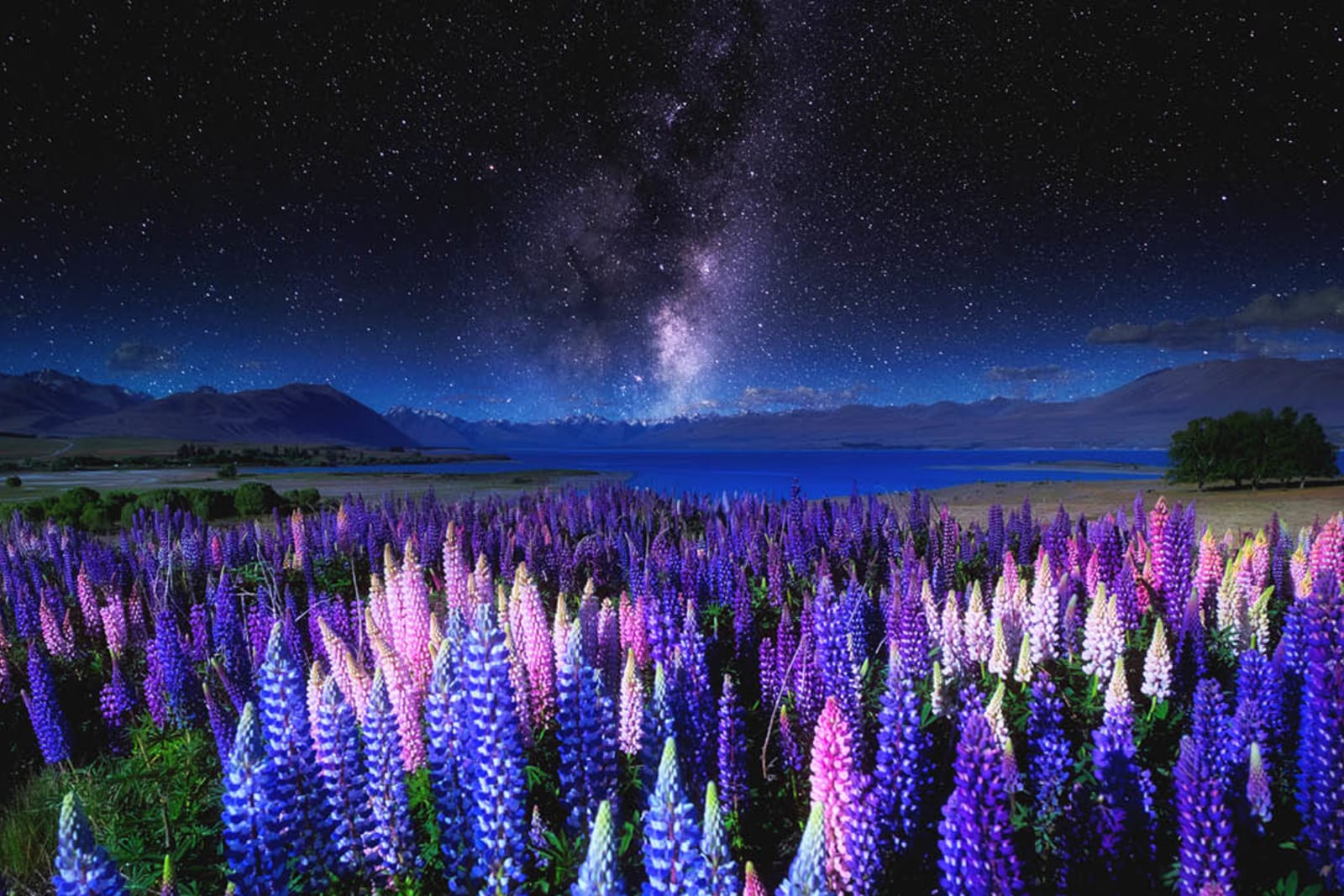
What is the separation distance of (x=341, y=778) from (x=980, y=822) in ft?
8.74

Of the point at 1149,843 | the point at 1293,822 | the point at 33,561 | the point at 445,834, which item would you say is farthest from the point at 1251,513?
the point at 33,561

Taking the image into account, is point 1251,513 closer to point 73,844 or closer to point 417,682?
point 417,682

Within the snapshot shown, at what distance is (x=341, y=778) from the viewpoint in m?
3.03

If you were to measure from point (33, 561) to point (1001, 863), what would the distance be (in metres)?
14.8

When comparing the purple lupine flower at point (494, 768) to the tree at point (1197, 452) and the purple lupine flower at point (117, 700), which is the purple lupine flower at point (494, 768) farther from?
the tree at point (1197, 452)

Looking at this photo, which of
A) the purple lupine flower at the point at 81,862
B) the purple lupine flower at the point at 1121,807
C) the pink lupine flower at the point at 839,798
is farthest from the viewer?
the purple lupine flower at the point at 1121,807

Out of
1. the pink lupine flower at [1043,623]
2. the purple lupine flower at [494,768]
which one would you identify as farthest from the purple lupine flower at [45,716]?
the pink lupine flower at [1043,623]

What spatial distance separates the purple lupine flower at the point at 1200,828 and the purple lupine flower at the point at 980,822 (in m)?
0.82

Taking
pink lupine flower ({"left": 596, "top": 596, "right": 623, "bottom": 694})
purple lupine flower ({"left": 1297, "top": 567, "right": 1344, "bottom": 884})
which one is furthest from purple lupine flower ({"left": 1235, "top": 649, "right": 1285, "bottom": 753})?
pink lupine flower ({"left": 596, "top": 596, "right": 623, "bottom": 694})

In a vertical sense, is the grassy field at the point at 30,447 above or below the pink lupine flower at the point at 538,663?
above

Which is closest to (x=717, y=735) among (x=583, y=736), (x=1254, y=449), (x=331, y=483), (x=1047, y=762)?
(x=583, y=736)

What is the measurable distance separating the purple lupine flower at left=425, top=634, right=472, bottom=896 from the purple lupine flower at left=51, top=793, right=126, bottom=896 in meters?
1.26

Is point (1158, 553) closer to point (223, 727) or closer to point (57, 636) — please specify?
point (223, 727)

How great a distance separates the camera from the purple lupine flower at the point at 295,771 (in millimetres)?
2809
